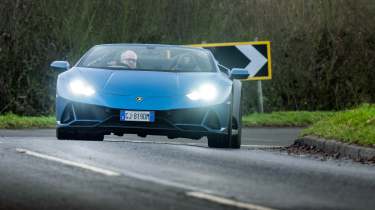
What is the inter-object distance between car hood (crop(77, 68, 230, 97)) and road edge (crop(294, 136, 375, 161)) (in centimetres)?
188

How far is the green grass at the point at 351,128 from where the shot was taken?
17172 mm

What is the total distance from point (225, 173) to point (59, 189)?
2261mm

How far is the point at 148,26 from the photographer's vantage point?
29.1m

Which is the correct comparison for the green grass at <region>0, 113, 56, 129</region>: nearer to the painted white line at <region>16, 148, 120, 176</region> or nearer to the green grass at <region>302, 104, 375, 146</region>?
the green grass at <region>302, 104, 375, 146</region>

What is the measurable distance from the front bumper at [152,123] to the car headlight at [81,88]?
147 mm

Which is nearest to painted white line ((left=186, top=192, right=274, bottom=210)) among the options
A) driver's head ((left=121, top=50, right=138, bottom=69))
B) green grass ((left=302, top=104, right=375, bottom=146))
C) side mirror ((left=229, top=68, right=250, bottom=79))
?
green grass ((left=302, top=104, right=375, bottom=146))

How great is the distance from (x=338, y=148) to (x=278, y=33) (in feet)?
45.1

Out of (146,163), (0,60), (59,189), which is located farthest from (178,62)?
(0,60)

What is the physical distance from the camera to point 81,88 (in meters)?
16.0

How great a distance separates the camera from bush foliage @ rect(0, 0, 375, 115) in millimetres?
28516

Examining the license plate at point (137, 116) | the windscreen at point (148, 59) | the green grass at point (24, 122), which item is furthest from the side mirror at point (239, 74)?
the green grass at point (24, 122)

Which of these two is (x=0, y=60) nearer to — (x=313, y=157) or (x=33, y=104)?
(x=33, y=104)

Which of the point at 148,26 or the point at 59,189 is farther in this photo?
the point at 148,26

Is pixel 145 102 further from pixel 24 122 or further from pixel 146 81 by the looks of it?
pixel 24 122
